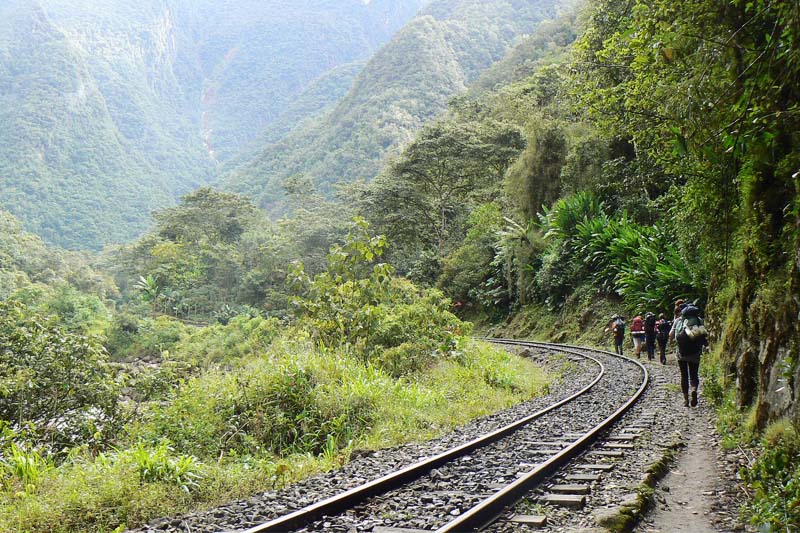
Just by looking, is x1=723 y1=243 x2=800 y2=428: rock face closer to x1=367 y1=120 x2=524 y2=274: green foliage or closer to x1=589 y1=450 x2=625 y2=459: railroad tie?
x1=589 y1=450 x2=625 y2=459: railroad tie

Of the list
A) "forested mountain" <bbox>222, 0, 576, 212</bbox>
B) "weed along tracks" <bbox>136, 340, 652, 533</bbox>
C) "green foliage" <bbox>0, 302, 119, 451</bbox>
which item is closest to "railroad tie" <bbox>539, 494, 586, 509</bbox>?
"weed along tracks" <bbox>136, 340, 652, 533</bbox>

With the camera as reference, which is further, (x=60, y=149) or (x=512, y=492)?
(x=60, y=149)

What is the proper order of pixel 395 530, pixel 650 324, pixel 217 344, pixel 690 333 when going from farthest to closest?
1. pixel 217 344
2. pixel 650 324
3. pixel 690 333
4. pixel 395 530

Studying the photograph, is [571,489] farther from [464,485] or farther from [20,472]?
[20,472]

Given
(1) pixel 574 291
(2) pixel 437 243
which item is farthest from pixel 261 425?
(2) pixel 437 243

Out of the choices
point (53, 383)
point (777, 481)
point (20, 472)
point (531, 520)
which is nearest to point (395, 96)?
point (53, 383)

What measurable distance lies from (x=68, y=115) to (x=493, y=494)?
5579 inches

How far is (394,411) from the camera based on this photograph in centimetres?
Answer: 909

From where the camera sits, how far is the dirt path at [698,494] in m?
4.60

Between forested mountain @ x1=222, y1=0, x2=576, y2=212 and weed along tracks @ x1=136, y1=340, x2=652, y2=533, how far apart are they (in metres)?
75.3

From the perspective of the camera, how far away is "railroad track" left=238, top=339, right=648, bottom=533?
14.9 ft

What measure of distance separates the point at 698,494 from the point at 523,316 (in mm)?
23301

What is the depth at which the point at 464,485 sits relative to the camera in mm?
5555

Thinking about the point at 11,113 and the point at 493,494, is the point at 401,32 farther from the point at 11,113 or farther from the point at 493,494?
the point at 493,494
